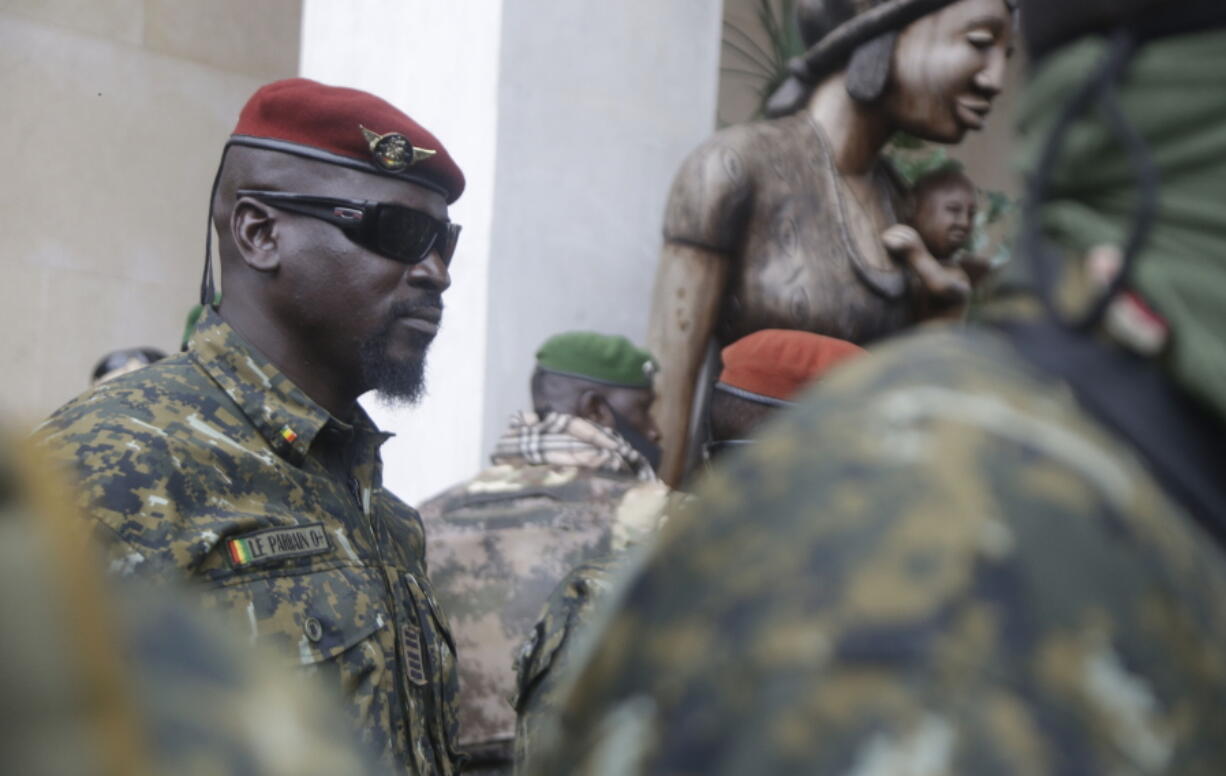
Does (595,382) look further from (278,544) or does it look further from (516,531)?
(278,544)

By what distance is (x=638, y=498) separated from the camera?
145 inches

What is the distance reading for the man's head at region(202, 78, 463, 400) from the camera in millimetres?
2936

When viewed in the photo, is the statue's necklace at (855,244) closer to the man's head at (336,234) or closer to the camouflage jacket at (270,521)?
the man's head at (336,234)

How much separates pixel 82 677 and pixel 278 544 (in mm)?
2031

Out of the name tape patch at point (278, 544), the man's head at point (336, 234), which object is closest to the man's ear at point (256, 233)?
the man's head at point (336, 234)

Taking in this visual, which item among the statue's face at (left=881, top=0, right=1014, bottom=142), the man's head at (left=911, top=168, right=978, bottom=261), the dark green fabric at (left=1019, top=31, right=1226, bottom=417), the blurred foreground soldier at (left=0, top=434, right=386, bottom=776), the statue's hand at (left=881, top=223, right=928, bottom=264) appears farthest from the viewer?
the man's head at (left=911, top=168, right=978, bottom=261)

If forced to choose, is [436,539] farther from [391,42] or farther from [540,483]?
[391,42]

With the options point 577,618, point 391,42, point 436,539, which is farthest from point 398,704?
point 391,42

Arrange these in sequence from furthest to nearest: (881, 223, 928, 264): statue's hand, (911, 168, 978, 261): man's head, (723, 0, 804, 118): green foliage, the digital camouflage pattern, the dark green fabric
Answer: (723, 0, 804, 118): green foliage
(911, 168, 978, 261): man's head
(881, 223, 928, 264): statue's hand
the digital camouflage pattern
the dark green fabric

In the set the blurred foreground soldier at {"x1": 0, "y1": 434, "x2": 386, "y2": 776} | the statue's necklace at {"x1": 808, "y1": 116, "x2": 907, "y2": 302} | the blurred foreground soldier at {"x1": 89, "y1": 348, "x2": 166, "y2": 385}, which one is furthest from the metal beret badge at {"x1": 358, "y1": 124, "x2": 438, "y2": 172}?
the blurred foreground soldier at {"x1": 89, "y1": 348, "x2": 166, "y2": 385}

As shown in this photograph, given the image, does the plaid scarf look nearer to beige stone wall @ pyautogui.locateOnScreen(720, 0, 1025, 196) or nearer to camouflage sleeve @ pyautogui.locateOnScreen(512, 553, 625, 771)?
camouflage sleeve @ pyautogui.locateOnScreen(512, 553, 625, 771)

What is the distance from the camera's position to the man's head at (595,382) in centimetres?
433

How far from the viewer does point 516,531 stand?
11.6ft

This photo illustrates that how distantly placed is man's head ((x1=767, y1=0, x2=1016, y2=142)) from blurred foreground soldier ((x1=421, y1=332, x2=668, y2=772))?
1256mm
